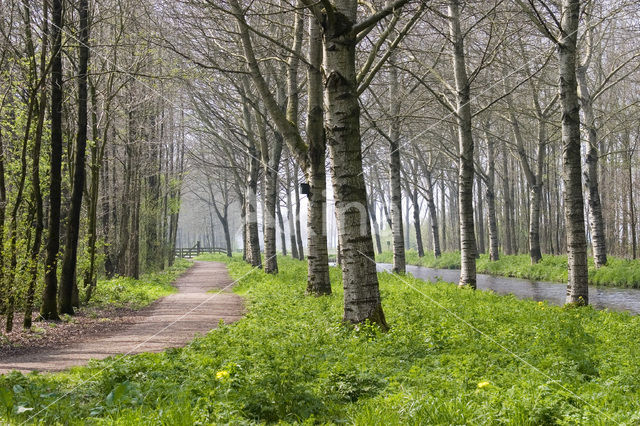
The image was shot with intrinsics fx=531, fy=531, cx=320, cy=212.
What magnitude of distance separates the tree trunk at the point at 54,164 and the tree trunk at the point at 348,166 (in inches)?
220

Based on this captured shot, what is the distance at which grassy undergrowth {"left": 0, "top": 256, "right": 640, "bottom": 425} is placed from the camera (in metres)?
4.06

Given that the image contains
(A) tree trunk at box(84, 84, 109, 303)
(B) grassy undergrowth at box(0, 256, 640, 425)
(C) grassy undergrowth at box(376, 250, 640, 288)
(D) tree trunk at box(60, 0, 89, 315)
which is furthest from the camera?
(C) grassy undergrowth at box(376, 250, 640, 288)

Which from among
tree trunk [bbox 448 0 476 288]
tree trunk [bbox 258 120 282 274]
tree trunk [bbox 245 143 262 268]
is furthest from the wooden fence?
tree trunk [bbox 448 0 476 288]

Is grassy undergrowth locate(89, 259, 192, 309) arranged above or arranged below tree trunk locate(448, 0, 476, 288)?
below

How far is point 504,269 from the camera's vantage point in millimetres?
24938

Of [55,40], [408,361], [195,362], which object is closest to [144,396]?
[195,362]

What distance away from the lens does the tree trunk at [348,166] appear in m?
7.64

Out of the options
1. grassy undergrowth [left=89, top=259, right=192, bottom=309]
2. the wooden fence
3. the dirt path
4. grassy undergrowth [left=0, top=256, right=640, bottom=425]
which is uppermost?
the wooden fence

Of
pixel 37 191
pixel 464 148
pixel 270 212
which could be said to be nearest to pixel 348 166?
pixel 37 191

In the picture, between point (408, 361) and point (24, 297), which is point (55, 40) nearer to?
point (24, 297)

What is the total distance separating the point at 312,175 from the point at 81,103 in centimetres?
553

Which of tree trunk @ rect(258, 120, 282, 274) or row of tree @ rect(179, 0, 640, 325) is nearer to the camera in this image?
row of tree @ rect(179, 0, 640, 325)

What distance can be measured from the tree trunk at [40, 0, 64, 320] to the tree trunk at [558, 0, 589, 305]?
9.84 meters

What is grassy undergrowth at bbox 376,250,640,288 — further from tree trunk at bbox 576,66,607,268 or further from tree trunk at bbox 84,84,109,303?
tree trunk at bbox 84,84,109,303
